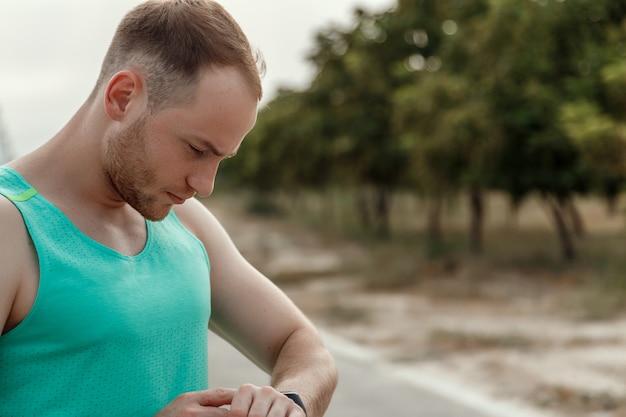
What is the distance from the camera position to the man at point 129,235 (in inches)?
55.2

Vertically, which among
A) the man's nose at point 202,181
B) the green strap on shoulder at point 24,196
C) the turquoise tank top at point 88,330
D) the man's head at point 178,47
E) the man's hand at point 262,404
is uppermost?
the man's head at point 178,47

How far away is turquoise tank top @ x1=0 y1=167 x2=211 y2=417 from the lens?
1.40 m

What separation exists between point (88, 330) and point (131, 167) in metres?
0.26

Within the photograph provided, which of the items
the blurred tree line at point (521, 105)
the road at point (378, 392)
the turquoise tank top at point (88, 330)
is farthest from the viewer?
the blurred tree line at point (521, 105)

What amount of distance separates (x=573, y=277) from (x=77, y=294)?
16.7m

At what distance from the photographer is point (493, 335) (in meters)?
11.8

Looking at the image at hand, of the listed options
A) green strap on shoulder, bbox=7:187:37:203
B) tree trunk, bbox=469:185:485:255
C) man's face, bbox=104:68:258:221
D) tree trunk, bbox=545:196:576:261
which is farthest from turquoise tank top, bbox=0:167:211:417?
tree trunk, bbox=469:185:485:255

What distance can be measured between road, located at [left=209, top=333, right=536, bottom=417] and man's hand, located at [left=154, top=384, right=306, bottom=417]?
6299 mm

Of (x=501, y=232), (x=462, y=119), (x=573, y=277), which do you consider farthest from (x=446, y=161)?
(x=501, y=232)

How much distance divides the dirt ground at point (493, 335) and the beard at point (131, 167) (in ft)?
22.5

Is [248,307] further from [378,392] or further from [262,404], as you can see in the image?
[378,392]

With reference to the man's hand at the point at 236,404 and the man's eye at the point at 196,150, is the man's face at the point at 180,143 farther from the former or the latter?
the man's hand at the point at 236,404

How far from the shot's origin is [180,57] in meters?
1.48

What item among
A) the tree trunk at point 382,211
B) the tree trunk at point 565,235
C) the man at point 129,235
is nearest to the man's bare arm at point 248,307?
the man at point 129,235
